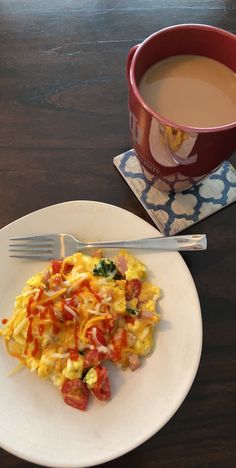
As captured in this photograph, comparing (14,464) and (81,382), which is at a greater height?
(81,382)

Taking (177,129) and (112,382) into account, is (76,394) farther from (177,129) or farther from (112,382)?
(177,129)

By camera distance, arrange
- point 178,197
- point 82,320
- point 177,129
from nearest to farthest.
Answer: point 177,129
point 82,320
point 178,197

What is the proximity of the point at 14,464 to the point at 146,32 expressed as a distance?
1.07 metres

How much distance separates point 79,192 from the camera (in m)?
1.05

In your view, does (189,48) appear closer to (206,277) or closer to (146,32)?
(146,32)

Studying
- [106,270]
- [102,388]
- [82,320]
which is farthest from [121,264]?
[102,388]

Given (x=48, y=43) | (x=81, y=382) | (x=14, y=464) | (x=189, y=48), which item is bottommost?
(x=14, y=464)

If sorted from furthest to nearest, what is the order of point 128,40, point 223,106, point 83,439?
1. point 128,40
2. point 223,106
3. point 83,439

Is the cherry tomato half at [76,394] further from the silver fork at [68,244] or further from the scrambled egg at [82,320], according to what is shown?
the silver fork at [68,244]

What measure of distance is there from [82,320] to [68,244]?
164 millimetres

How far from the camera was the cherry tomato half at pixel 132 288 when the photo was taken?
0.92 meters

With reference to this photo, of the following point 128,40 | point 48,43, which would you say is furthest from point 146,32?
point 48,43

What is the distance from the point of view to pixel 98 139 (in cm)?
110

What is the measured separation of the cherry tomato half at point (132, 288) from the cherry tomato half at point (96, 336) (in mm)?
97
